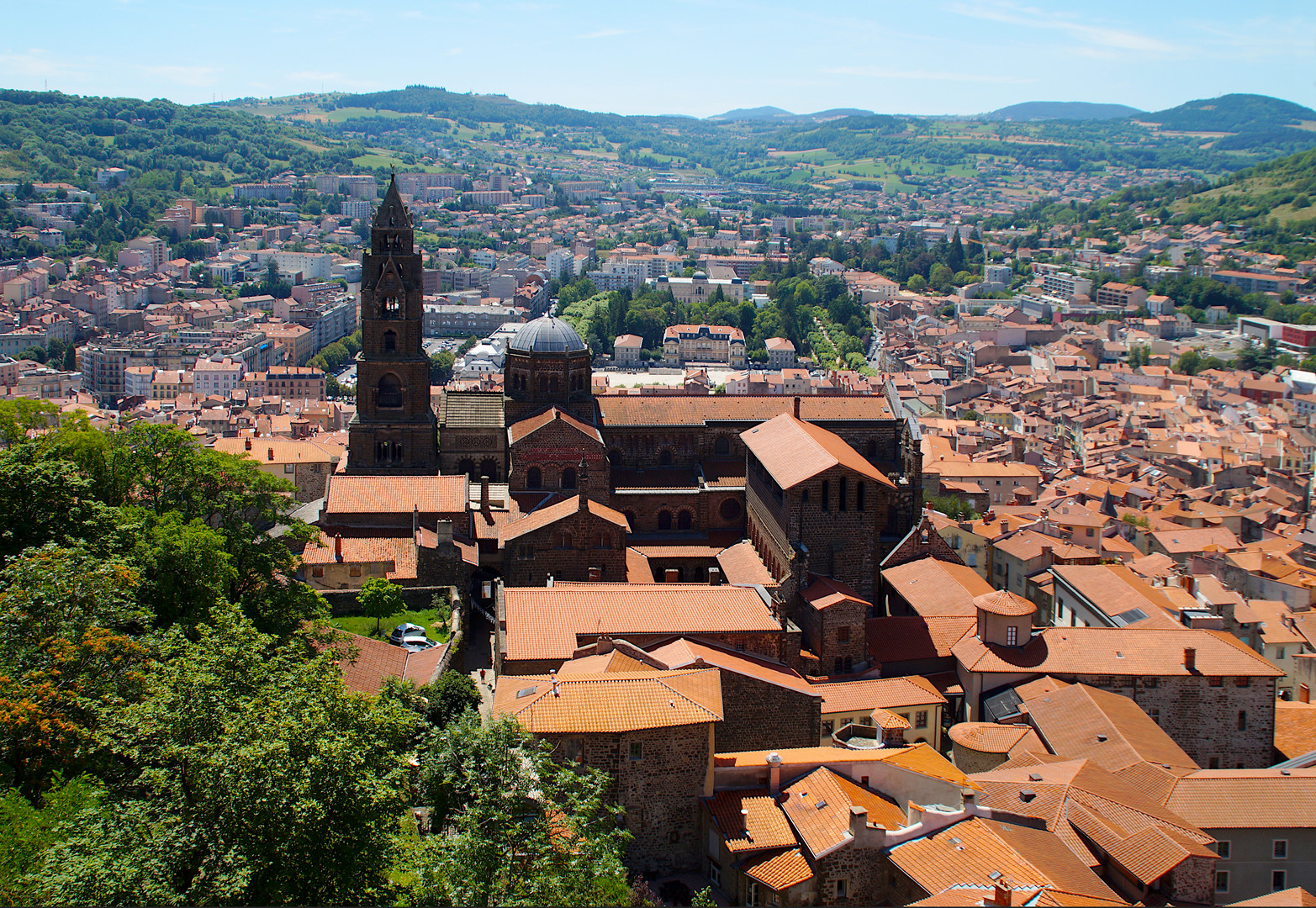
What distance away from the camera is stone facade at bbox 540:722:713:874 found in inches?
1132

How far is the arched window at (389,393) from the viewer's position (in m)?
55.5

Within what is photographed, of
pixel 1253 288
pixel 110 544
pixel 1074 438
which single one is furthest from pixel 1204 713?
pixel 1253 288

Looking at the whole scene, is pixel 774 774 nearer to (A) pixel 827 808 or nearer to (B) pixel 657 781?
(A) pixel 827 808

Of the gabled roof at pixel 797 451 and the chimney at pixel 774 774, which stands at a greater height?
the gabled roof at pixel 797 451

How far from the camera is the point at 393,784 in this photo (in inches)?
995

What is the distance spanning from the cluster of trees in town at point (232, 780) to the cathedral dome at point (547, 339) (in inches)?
988

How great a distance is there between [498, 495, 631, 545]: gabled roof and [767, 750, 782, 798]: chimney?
15598 millimetres

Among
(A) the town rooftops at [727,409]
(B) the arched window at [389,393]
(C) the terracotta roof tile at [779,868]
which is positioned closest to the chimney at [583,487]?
(A) the town rooftops at [727,409]

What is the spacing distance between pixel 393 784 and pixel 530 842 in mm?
3632

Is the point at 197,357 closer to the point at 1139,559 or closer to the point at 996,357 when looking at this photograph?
the point at 996,357

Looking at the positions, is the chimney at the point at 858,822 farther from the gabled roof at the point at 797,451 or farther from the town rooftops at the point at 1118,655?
the gabled roof at the point at 797,451

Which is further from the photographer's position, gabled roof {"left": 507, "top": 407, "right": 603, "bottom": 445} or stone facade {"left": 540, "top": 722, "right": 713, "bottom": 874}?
gabled roof {"left": 507, "top": 407, "right": 603, "bottom": 445}

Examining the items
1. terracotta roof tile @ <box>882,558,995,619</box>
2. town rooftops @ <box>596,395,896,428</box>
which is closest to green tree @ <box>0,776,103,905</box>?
terracotta roof tile @ <box>882,558,995,619</box>

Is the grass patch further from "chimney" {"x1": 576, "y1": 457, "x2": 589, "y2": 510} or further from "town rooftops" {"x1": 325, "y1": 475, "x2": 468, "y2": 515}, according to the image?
"chimney" {"x1": 576, "y1": 457, "x2": 589, "y2": 510}
